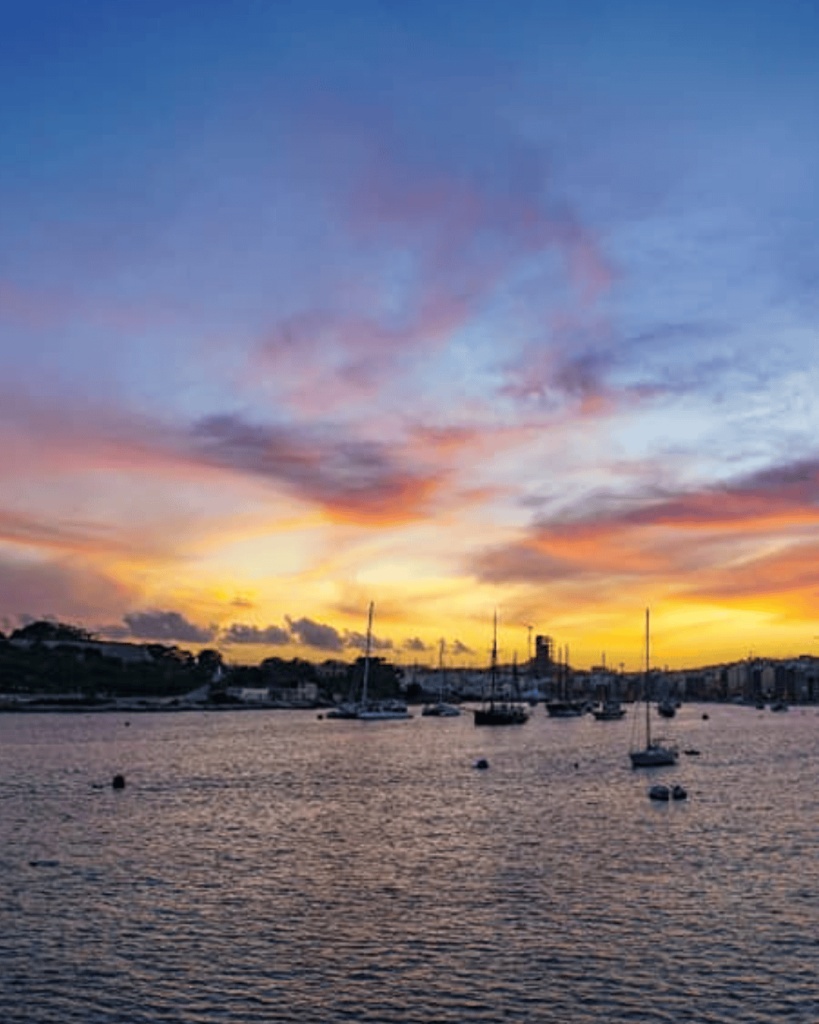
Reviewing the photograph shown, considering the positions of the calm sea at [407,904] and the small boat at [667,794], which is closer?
the calm sea at [407,904]

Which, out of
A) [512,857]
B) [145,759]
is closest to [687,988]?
[512,857]

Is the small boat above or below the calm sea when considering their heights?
above

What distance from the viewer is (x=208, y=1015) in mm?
34719

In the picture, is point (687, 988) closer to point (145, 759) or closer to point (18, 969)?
point (18, 969)

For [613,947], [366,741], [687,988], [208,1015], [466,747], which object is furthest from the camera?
[366,741]

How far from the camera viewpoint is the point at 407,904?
50.4 m

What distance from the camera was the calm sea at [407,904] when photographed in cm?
3647

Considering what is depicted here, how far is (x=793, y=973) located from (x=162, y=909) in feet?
89.1

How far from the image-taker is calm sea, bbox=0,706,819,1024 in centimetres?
3647

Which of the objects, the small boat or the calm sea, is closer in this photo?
the calm sea

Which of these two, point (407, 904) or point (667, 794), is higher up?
point (667, 794)

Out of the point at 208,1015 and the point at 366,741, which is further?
the point at 366,741

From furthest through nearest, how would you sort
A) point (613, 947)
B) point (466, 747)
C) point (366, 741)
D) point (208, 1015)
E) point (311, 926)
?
point (366, 741) → point (466, 747) → point (311, 926) → point (613, 947) → point (208, 1015)

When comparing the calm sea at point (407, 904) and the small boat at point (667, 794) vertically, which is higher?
the small boat at point (667, 794)
